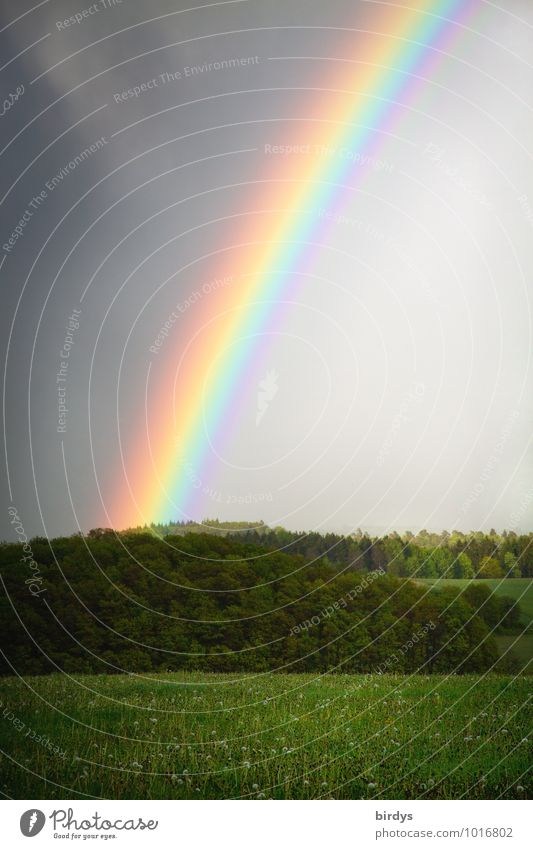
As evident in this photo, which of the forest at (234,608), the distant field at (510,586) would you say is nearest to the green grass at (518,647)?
the forest at (234,608)

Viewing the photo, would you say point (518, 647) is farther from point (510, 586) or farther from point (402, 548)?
point (402, 548)

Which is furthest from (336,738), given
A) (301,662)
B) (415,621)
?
(415,621)

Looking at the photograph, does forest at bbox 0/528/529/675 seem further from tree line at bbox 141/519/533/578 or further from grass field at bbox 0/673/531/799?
grass field at bbox 0/673/531/799

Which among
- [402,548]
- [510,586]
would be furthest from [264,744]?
[510,586]

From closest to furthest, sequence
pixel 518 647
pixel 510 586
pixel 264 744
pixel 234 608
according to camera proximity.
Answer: pixel 264 744, pixel 518 647, pixel 234 608, pixel 510 586

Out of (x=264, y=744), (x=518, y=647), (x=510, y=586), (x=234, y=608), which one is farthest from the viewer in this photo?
(x=510, y=586)

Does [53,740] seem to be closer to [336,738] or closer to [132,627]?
[336,738]

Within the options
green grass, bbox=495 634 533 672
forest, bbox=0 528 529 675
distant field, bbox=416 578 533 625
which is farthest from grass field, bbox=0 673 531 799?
distant field, bbox=416 578 533 625
